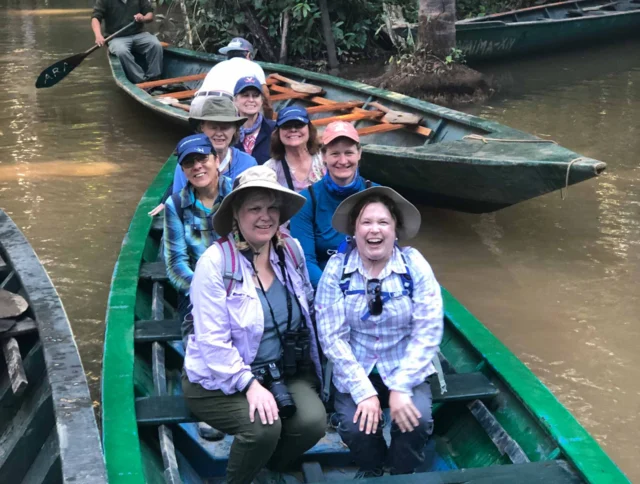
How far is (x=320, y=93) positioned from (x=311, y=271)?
201 inches

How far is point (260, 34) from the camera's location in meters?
12.7

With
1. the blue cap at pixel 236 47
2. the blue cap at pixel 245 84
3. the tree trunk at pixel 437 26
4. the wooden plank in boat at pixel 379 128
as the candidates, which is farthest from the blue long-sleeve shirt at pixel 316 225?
the tree trunk at pixel 437 26

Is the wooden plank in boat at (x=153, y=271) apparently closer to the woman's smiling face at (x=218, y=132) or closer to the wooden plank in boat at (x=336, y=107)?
the woman's smiling face at (x=218, y=132)

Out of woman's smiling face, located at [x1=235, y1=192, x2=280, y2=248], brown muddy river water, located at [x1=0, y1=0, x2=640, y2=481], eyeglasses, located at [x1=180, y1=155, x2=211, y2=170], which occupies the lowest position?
brown muddy river water, located at [x1=0, y1=0, x2=640, y2=481]

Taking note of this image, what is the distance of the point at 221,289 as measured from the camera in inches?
111

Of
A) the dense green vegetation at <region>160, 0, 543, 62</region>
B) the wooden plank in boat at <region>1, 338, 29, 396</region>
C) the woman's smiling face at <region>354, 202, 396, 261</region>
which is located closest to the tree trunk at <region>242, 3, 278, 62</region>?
the dense green vegetation at <region>160, 0, 543, 62</region>

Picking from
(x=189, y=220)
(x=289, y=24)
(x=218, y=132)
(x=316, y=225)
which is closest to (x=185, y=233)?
(x=189, y=220)

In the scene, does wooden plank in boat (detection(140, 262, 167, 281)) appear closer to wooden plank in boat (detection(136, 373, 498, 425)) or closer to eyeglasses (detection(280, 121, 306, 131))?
eyeglasses (detection(280, 121, 306, 131))

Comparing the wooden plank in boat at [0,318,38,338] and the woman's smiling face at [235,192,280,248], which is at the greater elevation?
the woman's smiling face at [235,192,280,248]

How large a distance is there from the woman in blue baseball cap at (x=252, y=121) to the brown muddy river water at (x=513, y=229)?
1.56 m

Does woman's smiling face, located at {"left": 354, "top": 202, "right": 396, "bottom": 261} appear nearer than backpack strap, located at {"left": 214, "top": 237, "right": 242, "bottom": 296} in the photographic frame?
No

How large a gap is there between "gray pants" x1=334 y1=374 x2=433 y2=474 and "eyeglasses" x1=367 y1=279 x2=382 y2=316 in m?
0.30

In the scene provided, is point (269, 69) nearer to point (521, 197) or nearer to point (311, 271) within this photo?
point (521, 197)

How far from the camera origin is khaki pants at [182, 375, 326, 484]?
9.30 ft
